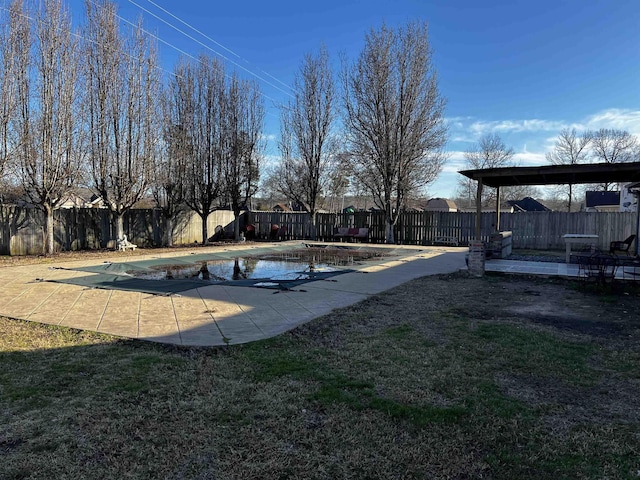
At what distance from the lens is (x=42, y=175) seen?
39.6 feet

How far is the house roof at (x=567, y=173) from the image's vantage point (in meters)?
8.28

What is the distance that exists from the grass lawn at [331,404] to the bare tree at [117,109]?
1060 centimetres

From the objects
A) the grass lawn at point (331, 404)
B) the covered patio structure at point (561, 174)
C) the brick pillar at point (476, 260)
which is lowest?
the grass lawn at point (331, 404)

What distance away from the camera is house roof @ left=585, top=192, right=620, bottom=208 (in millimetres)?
29359

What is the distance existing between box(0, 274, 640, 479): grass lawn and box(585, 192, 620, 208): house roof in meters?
30.4

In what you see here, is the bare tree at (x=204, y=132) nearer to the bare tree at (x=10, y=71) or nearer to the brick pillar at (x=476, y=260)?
the bare tree at (x=10, y=71)

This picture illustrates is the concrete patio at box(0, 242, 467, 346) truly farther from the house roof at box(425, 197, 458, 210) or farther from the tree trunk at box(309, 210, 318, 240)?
the house roof at box(425, 197, 458, 210)

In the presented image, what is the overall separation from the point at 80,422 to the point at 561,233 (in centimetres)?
1815

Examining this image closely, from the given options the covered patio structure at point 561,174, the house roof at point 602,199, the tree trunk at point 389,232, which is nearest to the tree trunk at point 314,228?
the tree trunk at point 389,232

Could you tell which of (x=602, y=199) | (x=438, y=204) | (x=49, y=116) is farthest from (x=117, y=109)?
(x=438, y=204)

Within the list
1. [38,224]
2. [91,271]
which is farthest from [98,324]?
[38,224]

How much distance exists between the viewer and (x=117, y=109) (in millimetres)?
14172

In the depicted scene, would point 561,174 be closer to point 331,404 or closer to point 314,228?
point 331,404

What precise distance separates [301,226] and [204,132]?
281 inches
